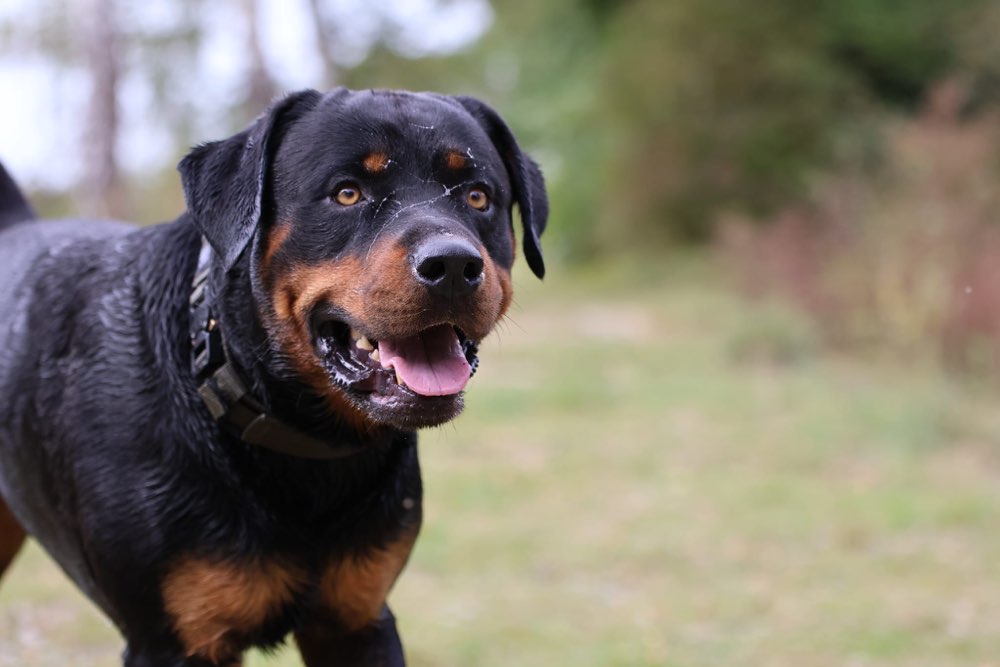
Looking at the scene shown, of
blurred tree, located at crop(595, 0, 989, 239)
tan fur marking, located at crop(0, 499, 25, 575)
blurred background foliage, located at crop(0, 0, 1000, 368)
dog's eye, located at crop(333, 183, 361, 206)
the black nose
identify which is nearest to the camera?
the black nose

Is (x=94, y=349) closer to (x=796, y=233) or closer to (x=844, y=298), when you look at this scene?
(x=844, y=298)

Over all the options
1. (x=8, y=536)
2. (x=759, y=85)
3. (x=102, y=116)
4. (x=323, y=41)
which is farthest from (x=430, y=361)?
(x=759, y=85)

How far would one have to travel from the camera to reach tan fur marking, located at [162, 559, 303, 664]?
110 inches

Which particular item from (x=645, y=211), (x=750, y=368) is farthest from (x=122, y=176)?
(x=645, y=211)

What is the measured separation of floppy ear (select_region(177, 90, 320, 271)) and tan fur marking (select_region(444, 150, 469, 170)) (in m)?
A: 0.39

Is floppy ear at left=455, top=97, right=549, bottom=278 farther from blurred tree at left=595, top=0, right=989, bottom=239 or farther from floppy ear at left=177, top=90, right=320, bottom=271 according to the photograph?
blurred tree at left=595, top=0, right=989, bottom=239

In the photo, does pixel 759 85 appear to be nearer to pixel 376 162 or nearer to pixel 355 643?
pixel 376 162

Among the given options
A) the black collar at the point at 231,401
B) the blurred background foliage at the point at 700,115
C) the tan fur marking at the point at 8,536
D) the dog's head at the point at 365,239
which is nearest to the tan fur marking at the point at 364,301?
the dog's head at the point at 365,239

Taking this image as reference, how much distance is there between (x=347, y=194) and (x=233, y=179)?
30cm

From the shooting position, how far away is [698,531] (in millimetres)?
7000

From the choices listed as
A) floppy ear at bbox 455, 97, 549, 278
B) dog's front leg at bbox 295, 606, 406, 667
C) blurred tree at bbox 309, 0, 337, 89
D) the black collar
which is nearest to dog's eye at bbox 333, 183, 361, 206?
the black collar

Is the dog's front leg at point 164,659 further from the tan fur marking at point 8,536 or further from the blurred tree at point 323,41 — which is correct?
the blurred tree at point 323,41

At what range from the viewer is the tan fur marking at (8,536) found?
3.96m

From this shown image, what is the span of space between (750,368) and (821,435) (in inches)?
133
